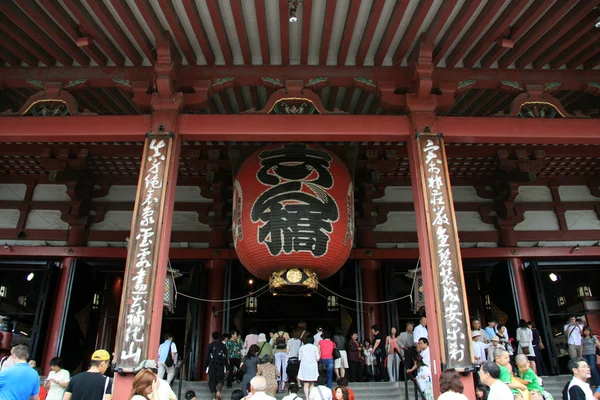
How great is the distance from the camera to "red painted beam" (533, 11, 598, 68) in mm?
6816

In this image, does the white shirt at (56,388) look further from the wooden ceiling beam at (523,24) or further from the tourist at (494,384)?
the wooden ceiling beam at (523,24)

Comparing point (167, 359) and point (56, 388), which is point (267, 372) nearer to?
point (167, 359)

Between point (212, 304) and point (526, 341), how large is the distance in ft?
20.6

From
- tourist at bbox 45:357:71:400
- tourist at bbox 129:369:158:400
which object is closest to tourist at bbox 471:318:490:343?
tourist at bbox 45:357:71:400

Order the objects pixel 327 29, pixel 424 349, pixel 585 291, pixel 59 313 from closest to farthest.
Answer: pixel 327 29 → pixel 424 349 → pixel 59 313 → pixel 585 291

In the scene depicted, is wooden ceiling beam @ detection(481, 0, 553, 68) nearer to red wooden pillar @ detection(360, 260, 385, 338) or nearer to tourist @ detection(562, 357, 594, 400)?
tourist @ detection(562, 357, 594, 400)

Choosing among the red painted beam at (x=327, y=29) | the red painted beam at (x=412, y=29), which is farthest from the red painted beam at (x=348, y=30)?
the red painted beam at (x=412, y=29)

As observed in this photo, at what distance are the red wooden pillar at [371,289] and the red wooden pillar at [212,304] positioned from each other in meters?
3.09

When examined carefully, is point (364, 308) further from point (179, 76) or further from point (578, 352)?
point (179, 76)

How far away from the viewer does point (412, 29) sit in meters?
6.85

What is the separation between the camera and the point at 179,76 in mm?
7496

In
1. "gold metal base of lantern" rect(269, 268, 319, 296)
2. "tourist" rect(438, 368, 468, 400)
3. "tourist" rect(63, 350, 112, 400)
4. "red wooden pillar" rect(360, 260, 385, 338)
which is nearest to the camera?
"tourist" rect(438, 368, 468, 400)

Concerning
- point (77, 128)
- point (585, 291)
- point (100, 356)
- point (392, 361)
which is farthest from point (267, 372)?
point (585, 291)

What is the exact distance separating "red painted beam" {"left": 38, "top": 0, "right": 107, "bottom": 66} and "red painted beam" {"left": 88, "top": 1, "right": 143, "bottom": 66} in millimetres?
460
